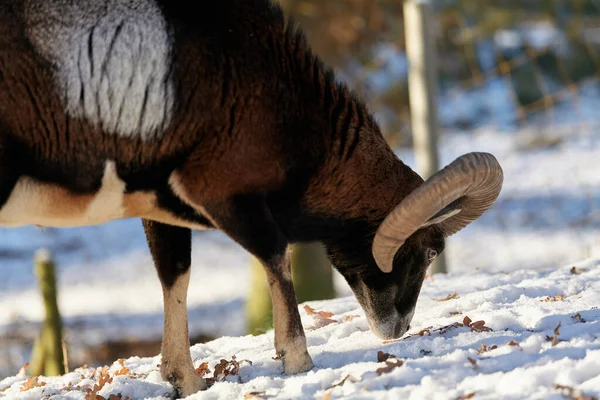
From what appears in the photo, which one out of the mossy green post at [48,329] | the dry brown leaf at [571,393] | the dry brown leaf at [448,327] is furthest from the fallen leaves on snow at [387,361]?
the mossy green post at [48,329]

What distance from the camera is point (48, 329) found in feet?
27.6

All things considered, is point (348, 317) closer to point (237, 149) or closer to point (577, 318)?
point (577, 318)

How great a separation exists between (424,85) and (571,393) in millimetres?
4902

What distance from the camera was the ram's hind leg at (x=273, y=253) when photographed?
17.0 feet

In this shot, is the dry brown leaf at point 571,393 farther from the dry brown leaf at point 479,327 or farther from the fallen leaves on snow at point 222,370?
the fallen leaves on snow at point 222,370

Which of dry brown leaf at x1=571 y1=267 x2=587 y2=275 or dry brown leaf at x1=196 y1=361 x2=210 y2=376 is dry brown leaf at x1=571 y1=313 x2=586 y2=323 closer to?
dry brown leaf at x1=571 y1=267 x2=587 y2=275

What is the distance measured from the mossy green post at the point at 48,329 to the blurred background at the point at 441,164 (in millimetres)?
534

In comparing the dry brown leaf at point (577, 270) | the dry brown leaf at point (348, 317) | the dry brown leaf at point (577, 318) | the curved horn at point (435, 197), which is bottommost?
the dry brown leaf at point (577, 318)

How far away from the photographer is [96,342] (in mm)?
11586

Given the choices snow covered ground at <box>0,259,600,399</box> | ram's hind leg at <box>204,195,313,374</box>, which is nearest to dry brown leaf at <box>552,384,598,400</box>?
snow covered ground at <box>0,259,600,399</box>

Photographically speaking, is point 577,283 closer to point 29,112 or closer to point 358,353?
point 358,353

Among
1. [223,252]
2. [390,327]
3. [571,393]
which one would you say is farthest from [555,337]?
[223,252]

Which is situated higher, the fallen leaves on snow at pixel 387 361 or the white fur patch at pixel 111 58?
the white fur patch at pixel 111 58

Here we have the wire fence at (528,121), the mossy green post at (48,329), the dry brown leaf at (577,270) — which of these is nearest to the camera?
the dry brown leaf at (577,270)
